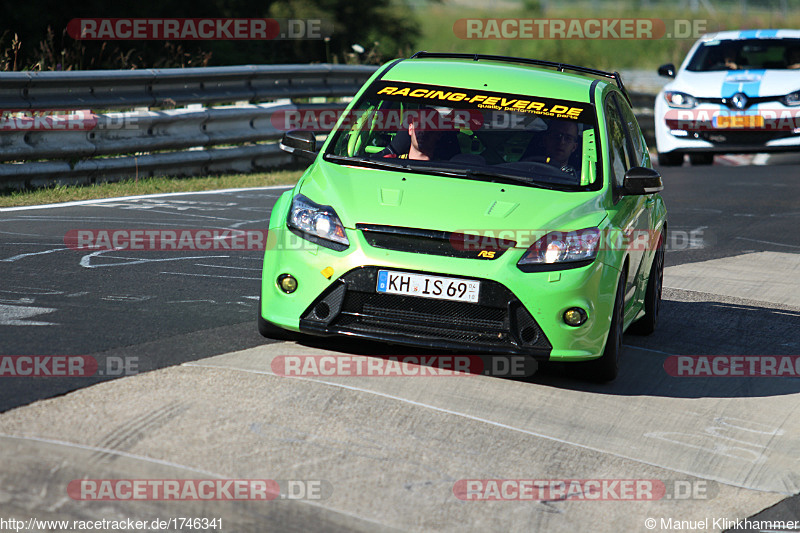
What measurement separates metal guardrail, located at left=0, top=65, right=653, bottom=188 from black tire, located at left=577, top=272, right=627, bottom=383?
6770 mm

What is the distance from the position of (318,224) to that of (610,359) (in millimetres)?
1667

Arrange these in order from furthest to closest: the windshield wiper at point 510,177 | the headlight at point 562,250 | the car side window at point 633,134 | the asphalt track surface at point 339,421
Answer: the car side window at point 633,134
the windshield wiper at point 510,177
the headlight at point 562,250
the asphalt track surface at point 339,421

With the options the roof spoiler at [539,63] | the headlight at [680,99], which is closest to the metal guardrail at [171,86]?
the headlight at [680,99]

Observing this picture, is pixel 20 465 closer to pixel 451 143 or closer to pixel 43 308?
pixel 43 308

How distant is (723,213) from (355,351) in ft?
27.2

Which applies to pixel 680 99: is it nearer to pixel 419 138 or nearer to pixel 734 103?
pixel 734 103

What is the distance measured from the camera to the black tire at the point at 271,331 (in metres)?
6.26

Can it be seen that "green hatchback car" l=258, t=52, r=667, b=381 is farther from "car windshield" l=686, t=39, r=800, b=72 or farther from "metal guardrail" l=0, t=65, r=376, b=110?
"car windshield" l=686, t=39, r=800, b=72

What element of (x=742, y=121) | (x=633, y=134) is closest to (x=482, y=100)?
(x=633, y=134)

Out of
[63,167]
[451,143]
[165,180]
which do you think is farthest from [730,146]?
[451,143]

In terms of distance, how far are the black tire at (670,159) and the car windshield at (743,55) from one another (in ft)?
4.26

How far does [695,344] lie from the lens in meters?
7.45

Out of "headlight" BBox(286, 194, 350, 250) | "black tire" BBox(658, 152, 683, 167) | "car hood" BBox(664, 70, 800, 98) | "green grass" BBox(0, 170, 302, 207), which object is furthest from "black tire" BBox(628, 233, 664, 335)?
"black tire" BBox(658, 152, 683, 167)

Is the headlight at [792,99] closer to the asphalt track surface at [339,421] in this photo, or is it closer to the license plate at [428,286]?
the asphalt track surface at [339,421]
